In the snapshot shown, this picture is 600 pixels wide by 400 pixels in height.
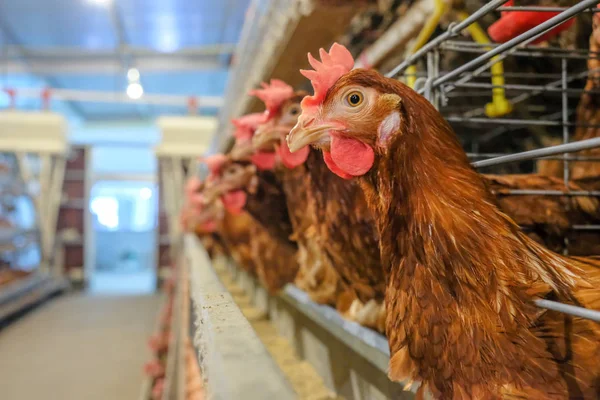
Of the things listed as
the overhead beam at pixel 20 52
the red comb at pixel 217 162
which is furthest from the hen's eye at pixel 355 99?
the overhead beam at pixel 20 52

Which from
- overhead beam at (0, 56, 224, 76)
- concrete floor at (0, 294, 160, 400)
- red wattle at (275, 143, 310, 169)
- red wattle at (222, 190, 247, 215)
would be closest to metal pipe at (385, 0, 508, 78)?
red wattle at (275, 143, 310, 169)

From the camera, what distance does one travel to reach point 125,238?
27.9ft

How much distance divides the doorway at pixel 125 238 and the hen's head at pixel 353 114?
6.60 metres

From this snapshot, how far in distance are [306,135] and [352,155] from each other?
2.8 inches

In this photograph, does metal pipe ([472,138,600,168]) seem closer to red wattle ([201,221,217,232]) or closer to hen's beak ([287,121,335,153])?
hen's beak ([287,121,335,153])

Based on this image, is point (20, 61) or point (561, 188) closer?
point (561, 188)

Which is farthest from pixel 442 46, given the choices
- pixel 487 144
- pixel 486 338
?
pixel 487 144

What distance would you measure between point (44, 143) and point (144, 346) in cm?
324

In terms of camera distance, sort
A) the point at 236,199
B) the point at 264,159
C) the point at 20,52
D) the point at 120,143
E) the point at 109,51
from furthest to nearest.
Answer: the point at 120,143, the point at 109,51, the point at 20,52, the point at 236,199, the point at 264,159

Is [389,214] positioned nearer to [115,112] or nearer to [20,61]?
[20,61]

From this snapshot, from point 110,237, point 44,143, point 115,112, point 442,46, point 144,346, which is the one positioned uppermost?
point 115,112

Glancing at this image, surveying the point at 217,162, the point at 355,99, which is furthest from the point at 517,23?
the point at 217,162

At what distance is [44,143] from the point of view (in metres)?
5.07

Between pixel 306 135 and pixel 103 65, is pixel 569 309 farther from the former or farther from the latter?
pixel 103 65
